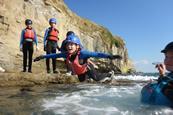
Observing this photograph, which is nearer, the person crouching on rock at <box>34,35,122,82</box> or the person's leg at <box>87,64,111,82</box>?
the person crouching on rock at <box>34,35,122,82</box>

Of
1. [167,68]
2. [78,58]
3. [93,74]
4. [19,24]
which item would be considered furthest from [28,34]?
[19,24]

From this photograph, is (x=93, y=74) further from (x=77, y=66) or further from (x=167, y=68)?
(x=167, y=68)

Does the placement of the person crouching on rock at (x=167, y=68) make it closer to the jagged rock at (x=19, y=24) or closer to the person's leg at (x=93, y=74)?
the person's leg at (x=93, y=74)

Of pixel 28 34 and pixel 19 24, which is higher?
pixel 19 24

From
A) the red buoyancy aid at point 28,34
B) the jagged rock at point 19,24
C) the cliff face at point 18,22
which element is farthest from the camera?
the cliff face at point 18,22

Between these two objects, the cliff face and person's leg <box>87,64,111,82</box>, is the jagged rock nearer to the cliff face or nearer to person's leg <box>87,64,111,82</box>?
the cliff face

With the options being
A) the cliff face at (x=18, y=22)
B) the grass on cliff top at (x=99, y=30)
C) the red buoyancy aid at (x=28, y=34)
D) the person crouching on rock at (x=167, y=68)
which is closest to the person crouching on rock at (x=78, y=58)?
the person crouching on rock at (x=167, y=68)

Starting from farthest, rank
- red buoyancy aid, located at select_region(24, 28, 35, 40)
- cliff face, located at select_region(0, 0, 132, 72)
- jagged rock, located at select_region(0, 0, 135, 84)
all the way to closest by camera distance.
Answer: cliff face, located at select_region(0, 0, 132, 72) < jagged rock, located at select_region(0, 0, 135, 84) < red buoyancy aid, located at select_region(24, 28, 35, 40)

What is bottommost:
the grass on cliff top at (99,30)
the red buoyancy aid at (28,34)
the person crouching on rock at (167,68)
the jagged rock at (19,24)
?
the person crouching on rock at (167,68)

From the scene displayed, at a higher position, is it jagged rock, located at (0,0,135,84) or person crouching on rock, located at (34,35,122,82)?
jagged rock, located at (0,0,135,84)

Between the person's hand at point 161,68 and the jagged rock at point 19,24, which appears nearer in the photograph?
the person's hand at point 161,68

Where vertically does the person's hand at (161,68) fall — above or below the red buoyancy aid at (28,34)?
below

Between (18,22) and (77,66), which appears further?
(18,22)

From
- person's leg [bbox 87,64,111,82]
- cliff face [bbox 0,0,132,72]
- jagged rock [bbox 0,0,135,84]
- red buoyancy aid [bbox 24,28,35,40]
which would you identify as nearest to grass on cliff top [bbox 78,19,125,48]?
cliff face [bbox 0,0,132,72]
